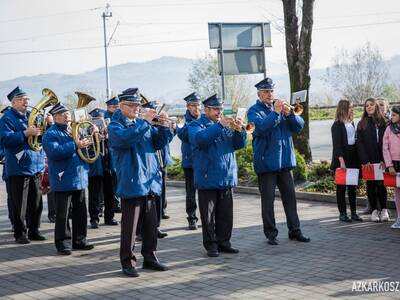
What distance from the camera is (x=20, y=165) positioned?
31.2ft

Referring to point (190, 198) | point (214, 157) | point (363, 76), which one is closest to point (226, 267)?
point (214, 157)

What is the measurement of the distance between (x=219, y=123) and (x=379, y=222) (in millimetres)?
3448

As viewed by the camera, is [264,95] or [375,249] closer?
[375,249]

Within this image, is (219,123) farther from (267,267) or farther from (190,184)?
(190,184)

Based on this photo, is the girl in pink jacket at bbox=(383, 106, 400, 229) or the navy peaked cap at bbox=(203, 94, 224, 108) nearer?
the navy peaked cap at bbox=(203, 94, 224, 108)

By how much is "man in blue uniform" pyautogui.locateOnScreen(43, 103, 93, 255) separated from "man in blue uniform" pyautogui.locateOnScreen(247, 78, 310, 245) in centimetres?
232

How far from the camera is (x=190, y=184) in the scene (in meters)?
10.3

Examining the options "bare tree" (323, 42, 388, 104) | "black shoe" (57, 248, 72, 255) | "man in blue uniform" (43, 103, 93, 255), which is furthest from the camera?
"bare tree" (323, 42, 388, 104)

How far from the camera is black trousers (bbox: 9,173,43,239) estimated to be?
9562mm

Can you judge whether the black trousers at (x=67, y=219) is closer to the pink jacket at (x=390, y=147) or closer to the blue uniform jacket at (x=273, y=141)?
the blue uniform jacket at (x=273, y=141)

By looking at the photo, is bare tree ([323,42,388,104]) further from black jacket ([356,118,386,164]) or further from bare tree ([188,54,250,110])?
black jacket ([356,118,386,164])

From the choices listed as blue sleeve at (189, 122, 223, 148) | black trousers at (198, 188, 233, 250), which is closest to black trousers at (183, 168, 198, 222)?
black trousers at (198, 188, 233, 250)

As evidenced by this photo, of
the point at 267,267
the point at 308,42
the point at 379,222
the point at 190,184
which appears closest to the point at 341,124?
the point at 379,222

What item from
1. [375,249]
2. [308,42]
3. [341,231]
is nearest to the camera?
[375,249]
